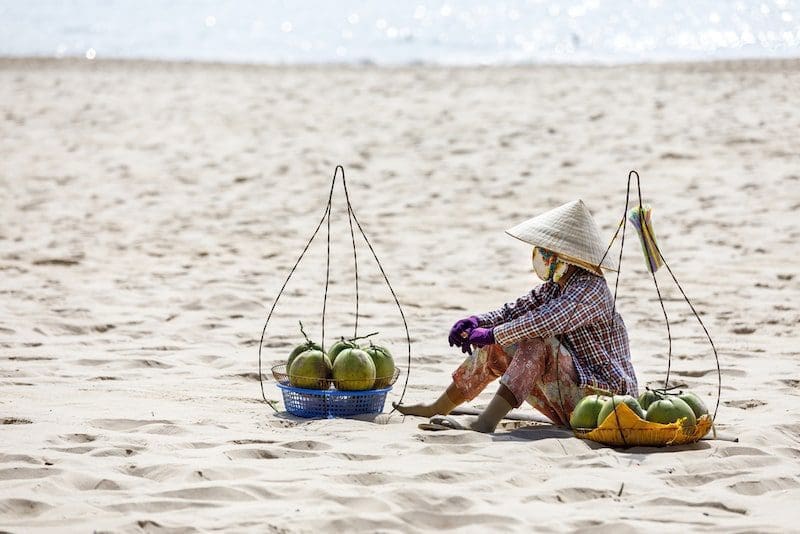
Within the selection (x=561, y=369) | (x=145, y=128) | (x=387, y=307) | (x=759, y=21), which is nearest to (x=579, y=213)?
(x=561, y=369)

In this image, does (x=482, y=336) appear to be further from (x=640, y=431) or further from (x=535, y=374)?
(x=640, y=431)

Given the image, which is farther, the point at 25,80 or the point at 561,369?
the point at 25,80

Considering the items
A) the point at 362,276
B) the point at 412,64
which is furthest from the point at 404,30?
the point at 362,276

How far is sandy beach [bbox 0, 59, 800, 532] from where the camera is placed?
3352 millimetres

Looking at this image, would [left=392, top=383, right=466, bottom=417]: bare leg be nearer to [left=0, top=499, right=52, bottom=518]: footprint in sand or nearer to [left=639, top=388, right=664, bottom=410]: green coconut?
[left=639, top=388, right=664, bottom=410]: green coconut

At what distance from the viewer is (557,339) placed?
4188 millimetres

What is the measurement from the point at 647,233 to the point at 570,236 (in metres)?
0.29

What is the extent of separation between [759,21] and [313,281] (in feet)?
53.8

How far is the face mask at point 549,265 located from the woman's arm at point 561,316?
9 cm

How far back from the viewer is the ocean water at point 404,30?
20.3 meters

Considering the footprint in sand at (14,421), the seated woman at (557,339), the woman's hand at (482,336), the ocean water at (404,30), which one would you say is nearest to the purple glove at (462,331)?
the seated woman at (557,339)

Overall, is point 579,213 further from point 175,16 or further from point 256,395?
point 175,16

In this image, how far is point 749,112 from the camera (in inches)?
453

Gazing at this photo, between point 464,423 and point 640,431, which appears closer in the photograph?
point 640,431
